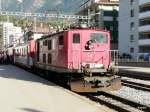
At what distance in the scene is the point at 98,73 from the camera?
20531 millimetres

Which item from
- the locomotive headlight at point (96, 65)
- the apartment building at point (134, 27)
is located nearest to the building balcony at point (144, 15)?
the apartment building at point (134, 27)

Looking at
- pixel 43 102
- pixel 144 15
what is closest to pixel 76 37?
pixel 43 102

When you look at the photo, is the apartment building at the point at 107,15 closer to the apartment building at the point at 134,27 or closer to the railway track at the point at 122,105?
the apartment building at the point at 134,27

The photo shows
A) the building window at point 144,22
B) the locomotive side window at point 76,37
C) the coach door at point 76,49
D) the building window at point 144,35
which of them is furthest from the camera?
the building window at point 144,22

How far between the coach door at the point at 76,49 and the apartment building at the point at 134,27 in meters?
60.1

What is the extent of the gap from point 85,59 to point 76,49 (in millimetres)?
677

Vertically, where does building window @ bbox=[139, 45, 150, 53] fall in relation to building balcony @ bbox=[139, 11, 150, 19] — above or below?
below

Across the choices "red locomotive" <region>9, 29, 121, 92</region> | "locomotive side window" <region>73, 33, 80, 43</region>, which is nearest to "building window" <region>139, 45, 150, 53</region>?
"red locomotive" <region>9, 29, 121, 92</region>

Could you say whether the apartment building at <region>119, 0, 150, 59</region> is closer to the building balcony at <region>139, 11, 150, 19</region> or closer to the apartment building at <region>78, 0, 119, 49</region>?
the building balcony at <region>139, 11, 150, 19</region>

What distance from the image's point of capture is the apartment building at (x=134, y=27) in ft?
271

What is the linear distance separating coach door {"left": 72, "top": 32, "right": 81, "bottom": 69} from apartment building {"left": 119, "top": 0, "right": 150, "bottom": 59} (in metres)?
60.1

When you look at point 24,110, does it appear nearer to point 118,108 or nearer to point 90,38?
point 118,108

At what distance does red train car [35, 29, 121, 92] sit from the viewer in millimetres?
19891

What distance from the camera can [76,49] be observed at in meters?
21.1
